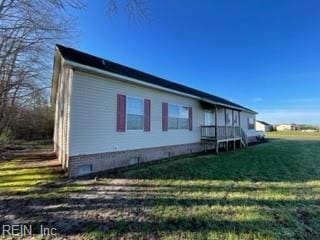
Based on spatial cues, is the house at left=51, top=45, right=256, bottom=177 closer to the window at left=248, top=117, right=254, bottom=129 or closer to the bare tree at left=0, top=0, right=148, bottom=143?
the bare tree at left=0, top=0, right=148, bottom=143

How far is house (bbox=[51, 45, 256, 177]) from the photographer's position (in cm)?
712

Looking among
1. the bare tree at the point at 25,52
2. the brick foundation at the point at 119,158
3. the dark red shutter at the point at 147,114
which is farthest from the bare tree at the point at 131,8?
the dark red shutter at the point at 147,114

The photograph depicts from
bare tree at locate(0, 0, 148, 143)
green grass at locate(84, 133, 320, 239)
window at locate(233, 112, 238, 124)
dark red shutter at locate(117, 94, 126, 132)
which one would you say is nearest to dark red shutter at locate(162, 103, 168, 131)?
dark red shutter at locate(117, 94, 126, 132)

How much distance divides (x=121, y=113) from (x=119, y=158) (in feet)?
6.23

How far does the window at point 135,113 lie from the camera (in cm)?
897

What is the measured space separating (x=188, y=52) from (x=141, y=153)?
48.9 feet

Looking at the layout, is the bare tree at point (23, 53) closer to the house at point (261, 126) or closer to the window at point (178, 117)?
the window at point (178, 117)

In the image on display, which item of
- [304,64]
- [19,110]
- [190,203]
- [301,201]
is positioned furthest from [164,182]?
[304,64]

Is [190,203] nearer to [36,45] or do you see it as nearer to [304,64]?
[36,45]

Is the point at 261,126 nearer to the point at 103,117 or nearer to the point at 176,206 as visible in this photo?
the point at 103,117

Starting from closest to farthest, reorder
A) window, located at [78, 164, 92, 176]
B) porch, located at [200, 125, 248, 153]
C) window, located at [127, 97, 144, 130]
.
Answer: window, located at [78, 164, 92, 176]
window, located at [127, 97, 144, 130]
porch, located at [200, 125, 248, 153]

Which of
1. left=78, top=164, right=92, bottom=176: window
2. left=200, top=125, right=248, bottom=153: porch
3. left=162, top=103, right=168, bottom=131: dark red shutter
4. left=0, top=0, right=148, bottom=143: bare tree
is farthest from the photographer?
left=200, top=125, right=248, bottom=153: porch

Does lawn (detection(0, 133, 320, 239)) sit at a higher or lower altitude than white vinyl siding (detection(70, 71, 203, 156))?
lower

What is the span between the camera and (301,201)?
196 inches
